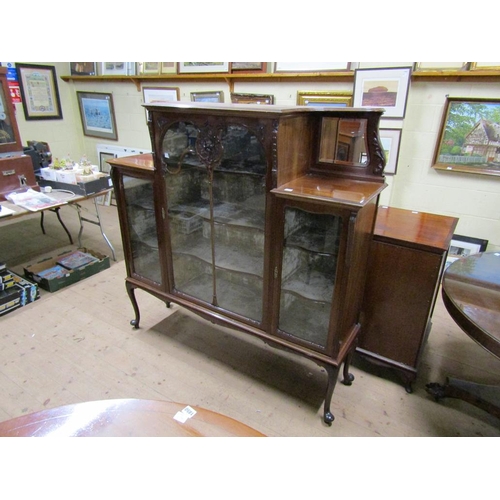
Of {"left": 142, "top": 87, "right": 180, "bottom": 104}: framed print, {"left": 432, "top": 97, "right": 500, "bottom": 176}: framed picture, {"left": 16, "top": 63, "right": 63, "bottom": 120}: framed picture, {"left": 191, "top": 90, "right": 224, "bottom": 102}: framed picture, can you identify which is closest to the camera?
{"left": 432, "top": 97, "right": 500, "bottom": 176}: framed picture

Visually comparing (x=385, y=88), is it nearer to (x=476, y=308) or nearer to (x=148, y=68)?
(x=476, y=308)

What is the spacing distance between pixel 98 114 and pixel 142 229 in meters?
3.13

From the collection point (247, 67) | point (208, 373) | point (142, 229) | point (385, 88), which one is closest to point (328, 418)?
point (208, 373)

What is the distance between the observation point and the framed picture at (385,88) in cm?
230

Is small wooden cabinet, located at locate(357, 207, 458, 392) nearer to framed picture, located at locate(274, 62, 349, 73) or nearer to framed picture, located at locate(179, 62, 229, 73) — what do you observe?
framed picture, located at locate(274, 62, 349, 73)

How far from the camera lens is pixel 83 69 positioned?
4.27 m

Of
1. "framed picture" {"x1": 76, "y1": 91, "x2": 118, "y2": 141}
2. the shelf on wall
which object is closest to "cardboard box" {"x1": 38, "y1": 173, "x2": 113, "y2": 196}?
the shelf on wall

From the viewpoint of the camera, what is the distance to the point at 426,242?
1.58 metres

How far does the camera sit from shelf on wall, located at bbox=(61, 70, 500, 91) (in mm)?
2115

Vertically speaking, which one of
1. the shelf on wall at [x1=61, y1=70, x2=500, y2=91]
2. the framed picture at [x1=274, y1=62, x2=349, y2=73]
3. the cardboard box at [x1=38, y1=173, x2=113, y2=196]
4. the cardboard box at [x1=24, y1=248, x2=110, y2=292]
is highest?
the framed picture at [x1=274, y1=62, x2=349, y2=73]

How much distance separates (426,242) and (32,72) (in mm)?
4663

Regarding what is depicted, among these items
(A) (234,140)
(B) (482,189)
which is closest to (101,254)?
(A) (234,140)

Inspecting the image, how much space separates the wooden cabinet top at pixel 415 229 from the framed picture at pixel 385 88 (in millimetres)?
873

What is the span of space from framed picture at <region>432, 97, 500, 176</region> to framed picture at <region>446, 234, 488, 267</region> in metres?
0.47
